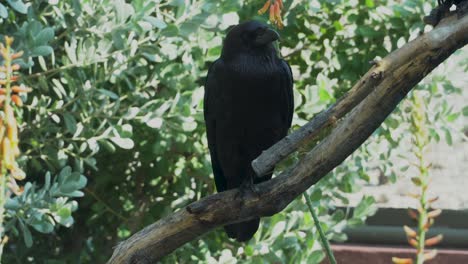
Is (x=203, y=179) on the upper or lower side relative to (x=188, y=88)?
lower

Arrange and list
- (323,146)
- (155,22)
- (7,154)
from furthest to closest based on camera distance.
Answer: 1. (155,22)
2. (323,146)
3. (7,154)

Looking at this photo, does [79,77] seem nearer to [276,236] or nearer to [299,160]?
[276,236]

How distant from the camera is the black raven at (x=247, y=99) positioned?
8.86ft

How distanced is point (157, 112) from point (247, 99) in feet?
1.38

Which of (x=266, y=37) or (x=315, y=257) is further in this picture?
(x=315, y=257)

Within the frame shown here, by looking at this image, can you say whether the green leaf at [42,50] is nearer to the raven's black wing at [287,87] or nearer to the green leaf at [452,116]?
the raven's black wing at [287,87]

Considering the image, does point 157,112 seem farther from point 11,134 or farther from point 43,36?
point 11,134

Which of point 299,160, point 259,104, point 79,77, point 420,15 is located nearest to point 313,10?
point 420,15

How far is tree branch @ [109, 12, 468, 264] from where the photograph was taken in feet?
6.00

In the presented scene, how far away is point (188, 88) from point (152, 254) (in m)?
1.18

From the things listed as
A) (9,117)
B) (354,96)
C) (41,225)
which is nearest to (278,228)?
(41,225)

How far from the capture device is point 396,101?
188 cm

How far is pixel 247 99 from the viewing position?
8.84 ft

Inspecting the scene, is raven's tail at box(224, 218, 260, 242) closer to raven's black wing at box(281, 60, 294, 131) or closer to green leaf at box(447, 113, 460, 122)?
raven's black wing at box(281, 60, 294, 131)
